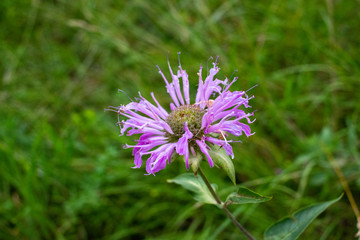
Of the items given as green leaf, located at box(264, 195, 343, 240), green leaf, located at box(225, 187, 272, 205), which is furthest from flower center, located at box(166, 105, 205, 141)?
green leaf, located at box(264, 195, 343, 240)

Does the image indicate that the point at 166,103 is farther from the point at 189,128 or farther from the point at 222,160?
the point at 222,160

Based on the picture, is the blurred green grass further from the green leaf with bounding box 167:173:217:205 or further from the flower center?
the flower center

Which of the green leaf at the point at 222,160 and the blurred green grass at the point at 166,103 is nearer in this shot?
the green leaf at the point at 222,160

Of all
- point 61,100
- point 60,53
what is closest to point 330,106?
point 61,100

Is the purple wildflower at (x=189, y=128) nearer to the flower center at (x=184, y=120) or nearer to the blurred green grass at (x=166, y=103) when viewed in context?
the flower center at (x=184, y=120)

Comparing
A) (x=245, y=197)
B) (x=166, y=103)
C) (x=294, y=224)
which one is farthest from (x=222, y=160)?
(x=166, y=103)

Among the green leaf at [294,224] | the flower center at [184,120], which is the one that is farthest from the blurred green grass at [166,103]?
the flower center at [184,120]
